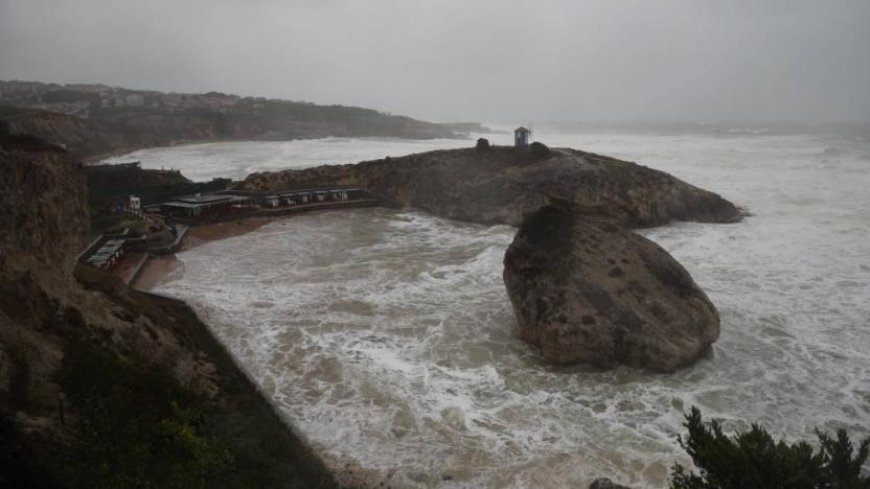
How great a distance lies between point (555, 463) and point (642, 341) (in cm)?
398

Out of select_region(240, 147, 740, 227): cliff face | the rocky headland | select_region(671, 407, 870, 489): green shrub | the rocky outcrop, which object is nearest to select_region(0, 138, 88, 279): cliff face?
the rocky outcrop

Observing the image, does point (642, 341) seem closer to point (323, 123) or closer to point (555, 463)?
point (555, 463)

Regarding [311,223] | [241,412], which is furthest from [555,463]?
[311,223]

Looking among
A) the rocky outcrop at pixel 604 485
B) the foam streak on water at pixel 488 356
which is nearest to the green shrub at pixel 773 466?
the rocky outcrop at pixel 604 485

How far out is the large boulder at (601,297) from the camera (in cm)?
1173

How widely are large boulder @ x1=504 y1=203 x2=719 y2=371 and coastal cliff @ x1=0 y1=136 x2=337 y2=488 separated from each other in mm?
5951

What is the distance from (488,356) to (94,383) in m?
7.43

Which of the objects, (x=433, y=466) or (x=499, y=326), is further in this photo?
(x=499, y=326)

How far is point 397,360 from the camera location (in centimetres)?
Result: 1221

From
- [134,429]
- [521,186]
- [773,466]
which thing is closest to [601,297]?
[773,466]

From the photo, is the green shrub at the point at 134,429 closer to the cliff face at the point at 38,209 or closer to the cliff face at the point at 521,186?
the cliff face at the point at 38,209

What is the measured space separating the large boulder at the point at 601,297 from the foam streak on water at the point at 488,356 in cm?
49

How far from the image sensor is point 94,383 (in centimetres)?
748

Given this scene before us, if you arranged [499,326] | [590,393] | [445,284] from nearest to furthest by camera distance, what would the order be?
[590,393], [499,326], [445,284]
